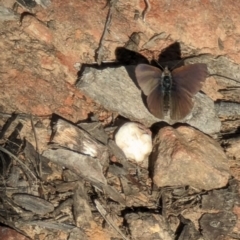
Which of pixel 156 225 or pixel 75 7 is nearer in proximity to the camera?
pixel 156 225

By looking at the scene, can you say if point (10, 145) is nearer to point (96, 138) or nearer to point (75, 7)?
point (96, 138)

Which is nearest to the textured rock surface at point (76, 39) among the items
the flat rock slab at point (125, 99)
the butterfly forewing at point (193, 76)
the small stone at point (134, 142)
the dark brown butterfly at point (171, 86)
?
the flat rock slab at point (125, 99)

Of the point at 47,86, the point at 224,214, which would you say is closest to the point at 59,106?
the point at 47,86

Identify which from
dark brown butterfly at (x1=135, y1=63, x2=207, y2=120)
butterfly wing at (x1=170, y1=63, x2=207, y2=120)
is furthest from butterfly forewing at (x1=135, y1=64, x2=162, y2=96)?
butterfly wing at (x1=170, y1=63, x2=207, y2=120)

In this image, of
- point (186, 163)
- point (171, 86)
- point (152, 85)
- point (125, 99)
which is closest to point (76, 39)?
point (125, 99)

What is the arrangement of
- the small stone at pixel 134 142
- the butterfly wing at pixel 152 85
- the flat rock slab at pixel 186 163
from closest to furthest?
1. the flat rock slab at pixel 186 163
2. the small stone at pixel 134 142
3. the butterfly wing at pixel 152 85

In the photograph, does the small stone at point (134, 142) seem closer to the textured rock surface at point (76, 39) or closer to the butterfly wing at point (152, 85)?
the butterfly wing at point (152, 85)
